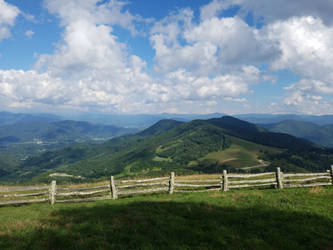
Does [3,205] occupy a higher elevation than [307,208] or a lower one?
lower

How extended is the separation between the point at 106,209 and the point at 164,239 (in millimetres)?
6074

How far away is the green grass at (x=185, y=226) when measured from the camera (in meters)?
8.44

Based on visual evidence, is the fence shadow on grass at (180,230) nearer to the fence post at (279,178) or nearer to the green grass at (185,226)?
the green grass at (185,226)

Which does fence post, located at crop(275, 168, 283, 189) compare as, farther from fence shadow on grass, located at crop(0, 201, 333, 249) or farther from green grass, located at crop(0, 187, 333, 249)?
fence shadow on grass, located at crop(0, 201, 333, 249)

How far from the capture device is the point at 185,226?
9906mm

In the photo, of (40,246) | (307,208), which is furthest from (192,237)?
(307,208)

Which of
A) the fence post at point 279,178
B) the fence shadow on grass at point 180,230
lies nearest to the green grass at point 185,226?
the fence shadow on grass at point 180,230

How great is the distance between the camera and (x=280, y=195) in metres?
15.3

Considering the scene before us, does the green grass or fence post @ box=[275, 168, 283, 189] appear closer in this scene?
the green grass

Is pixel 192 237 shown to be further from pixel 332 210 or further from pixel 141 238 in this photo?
pixel 332 210

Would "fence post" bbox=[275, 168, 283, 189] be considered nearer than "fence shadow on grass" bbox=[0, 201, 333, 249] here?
No

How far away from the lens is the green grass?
844cm

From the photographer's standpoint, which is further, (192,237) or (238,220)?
(238,220)

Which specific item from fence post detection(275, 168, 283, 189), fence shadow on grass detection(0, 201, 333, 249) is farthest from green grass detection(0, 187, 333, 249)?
fence post detection(275, 168, 283, 189)
